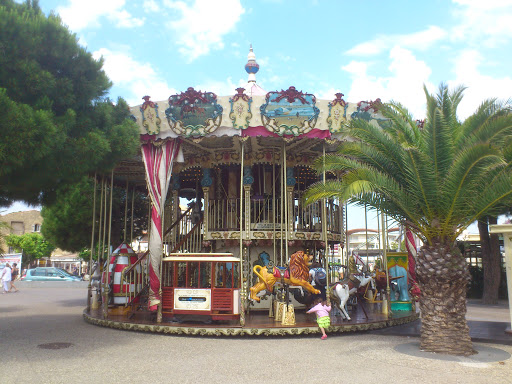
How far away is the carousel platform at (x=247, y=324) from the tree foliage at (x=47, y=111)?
141 inches

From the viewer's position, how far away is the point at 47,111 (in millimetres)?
8297

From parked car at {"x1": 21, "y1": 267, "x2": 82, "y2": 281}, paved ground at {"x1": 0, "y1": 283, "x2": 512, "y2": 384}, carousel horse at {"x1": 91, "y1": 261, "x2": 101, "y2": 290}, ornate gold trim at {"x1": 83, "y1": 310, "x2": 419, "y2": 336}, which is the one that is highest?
carousel horse at {"x1": 91, "y1": 261, "x2": 101, "y2": 290}

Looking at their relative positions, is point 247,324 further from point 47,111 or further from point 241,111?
point 47,111

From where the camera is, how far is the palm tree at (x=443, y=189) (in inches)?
317

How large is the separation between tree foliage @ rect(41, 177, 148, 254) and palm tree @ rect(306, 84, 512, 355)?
12.7 metres

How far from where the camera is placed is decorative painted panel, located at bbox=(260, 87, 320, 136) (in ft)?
37.1

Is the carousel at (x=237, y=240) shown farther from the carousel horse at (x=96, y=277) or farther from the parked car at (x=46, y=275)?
the parked car at (x=46, y=275)

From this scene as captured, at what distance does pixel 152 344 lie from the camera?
29.9 ft

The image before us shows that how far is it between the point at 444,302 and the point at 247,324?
434 cm

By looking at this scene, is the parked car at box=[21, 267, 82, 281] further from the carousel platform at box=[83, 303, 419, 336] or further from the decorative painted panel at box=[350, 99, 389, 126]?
the decorative painted panel at box=[350, 99, 389, 126]

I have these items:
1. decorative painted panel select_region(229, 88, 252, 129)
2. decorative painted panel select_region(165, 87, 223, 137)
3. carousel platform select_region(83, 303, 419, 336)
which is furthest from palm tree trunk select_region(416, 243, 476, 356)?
decorative painted panel select_region(165, 87, 223, 137)

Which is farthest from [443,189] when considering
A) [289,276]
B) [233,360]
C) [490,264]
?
[490,264]

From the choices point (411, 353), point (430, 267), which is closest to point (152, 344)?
point (411, 353)

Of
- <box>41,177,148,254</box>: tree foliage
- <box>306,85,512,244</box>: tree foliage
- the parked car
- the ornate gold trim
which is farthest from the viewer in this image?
the parked car
